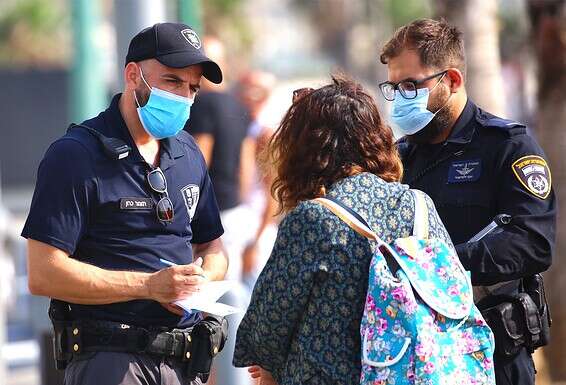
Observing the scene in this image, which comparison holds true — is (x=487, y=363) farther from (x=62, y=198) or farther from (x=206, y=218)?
(x=62, y=198)

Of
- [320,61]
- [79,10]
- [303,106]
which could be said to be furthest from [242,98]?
[320,61]

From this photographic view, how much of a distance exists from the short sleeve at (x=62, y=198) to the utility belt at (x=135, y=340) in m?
0.29

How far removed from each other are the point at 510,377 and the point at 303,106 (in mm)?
1302

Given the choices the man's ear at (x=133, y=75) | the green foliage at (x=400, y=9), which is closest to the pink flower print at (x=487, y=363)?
the man's ear at (x=133, y=75)

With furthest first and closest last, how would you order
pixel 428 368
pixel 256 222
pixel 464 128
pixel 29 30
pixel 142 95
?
pixel 29 30 < pixel 256 222 < pixel 464 128 < pixel 142 95 < pixel 428 368

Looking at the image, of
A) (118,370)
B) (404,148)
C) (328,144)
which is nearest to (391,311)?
(328,144)

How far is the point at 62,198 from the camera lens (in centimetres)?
364

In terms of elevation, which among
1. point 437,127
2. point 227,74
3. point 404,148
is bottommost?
point 227,74

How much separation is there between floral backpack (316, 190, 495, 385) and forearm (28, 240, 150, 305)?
0.77m

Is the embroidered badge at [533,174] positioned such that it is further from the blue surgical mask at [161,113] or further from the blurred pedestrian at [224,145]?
the blurred pedestrian at [224,145]

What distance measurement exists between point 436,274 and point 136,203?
1068mm

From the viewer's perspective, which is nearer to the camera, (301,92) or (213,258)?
(301,92)

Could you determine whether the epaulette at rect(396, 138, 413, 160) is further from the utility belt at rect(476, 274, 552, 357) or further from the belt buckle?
the belt buckle

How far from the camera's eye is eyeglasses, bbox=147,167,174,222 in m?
3.81
